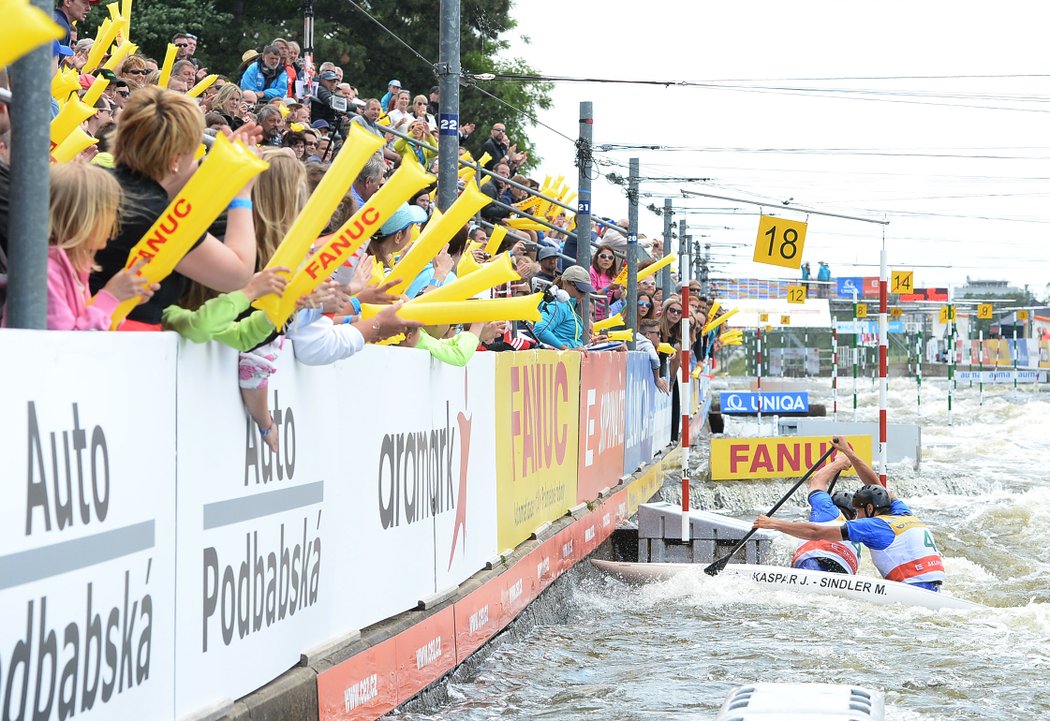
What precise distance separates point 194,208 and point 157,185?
414 millimetres

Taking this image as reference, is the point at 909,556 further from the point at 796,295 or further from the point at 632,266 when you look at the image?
the point at 796,295

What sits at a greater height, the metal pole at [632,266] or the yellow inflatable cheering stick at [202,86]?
the yellow inflatable cheering stick at [202,86]

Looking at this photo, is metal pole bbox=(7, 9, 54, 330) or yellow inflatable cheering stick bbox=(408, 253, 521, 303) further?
yellow inflatable cheering stick bbox=(408, 253, 521, 303)

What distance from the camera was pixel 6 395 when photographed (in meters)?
3.55

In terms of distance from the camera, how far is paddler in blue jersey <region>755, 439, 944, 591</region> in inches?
468

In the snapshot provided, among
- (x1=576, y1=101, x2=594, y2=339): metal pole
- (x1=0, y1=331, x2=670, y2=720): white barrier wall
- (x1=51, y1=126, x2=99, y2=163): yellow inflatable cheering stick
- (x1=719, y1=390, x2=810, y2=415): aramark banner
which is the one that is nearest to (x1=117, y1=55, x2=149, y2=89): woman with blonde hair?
(x1=0, y1=331, x2=670, y2=720): white barrier wall

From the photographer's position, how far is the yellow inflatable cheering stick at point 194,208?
4160mm

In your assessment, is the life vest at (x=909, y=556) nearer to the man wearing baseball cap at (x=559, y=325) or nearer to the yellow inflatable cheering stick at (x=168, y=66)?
the man wearing baseball cap at (x=559, y=325)

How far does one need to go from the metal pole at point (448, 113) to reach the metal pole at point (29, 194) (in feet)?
21.7

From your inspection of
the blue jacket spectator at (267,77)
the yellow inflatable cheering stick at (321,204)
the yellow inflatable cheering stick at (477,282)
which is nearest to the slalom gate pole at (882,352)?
the blue jacket spectator at (267,77)

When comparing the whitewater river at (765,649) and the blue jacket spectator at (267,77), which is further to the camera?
the blue jacket spectator at (267,77)

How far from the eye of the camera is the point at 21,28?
2787mm

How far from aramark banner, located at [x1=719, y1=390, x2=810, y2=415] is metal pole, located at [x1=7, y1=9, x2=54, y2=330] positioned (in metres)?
23.5

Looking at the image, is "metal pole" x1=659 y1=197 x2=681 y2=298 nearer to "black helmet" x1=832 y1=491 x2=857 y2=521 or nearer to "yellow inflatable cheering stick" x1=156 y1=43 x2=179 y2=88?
"yellow inflatable cheering stick" x1=156 y1=43 x2=179 y2=88
